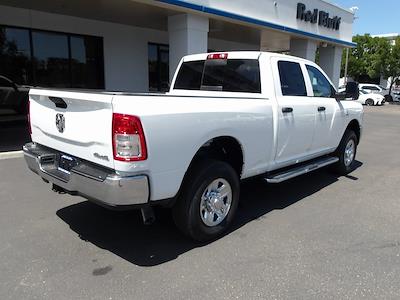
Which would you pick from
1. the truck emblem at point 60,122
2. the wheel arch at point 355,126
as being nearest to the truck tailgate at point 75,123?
the truck emblem at point 60,122

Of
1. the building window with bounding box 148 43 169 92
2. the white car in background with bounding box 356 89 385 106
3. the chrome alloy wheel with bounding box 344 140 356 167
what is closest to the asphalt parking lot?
the chrome alloy wheel with bounding box 344 140 356 167

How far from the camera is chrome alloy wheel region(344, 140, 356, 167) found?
680 centimetres

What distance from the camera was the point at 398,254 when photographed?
3.78 m

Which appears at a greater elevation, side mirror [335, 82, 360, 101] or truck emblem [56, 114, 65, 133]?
side mirror [335, 82, 360, 101]

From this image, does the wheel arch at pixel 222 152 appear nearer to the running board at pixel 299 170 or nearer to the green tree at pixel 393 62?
the running board at pixel 299 170

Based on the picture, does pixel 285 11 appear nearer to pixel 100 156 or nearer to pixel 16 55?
pixel 16 55

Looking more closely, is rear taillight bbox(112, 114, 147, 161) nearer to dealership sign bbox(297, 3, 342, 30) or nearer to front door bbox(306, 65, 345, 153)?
front door bbox(306, 65, 345, 153)

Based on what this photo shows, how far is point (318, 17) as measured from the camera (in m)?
16.9

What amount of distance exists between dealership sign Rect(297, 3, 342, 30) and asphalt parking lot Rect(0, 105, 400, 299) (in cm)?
1176

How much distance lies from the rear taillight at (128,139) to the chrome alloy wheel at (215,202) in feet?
3.32

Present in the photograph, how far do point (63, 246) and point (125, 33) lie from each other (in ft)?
37.1

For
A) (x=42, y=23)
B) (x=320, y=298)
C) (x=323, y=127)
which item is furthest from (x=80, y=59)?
(x=320, y=298)

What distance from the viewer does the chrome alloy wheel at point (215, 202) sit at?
389cm

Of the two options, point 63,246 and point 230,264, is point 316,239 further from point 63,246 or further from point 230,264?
point 63,246
